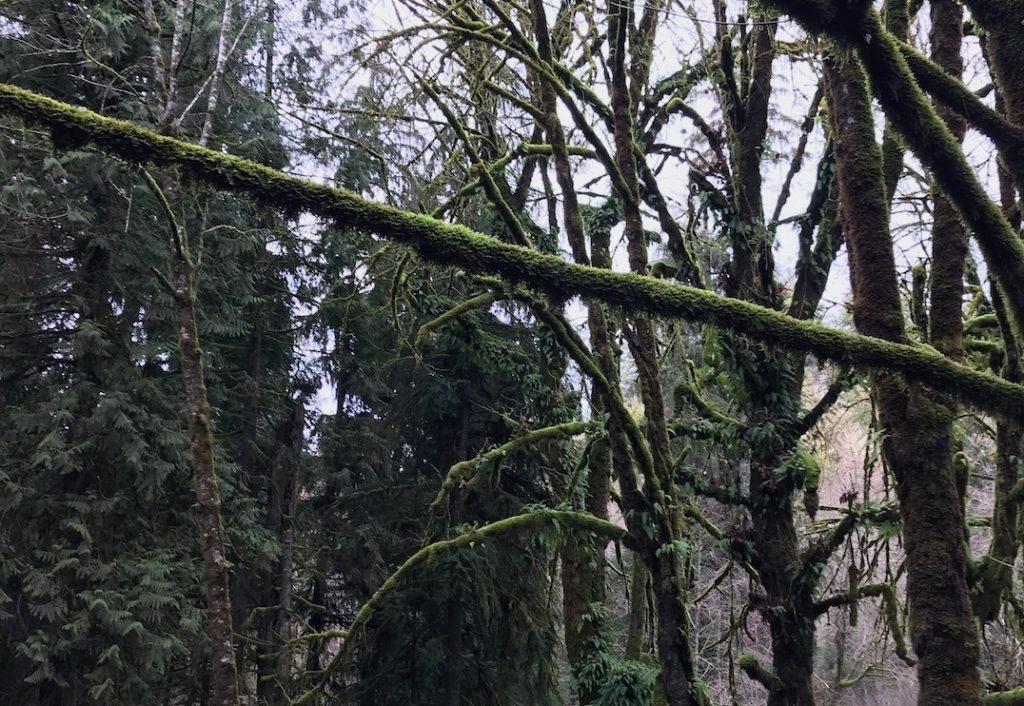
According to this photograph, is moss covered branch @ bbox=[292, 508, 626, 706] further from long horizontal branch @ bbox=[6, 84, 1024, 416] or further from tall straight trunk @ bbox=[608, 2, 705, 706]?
long horizontal branch @ bbox=[6, 84, 1024, 416]

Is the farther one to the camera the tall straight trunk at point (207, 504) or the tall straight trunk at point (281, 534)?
the tall straight trunk at point (281, 534)

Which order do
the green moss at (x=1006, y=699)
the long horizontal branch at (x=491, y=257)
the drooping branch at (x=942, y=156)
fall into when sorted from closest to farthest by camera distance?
1. the long horizontal branch at (x=491, y=257)
2. the drooping branch at (x=942, y=156)
3. the green moss at (x=1006, y=699)

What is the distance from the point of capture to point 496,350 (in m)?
7.85

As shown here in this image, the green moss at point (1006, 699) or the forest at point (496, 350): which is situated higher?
the forest at point (496, 350)

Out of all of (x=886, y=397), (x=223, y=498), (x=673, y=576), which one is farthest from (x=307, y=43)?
(x=886, y=397)

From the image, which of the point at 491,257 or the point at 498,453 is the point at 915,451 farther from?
the point at 498,453

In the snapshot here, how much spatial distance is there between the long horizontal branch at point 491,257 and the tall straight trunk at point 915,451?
24.8 inches

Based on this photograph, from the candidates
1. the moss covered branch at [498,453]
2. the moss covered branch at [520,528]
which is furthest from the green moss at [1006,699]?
the moss covered branch at [498,453]

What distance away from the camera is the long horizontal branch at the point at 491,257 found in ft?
5.66

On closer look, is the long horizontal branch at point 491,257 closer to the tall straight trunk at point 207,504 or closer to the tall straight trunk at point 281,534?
the tall straight trunk at point 207,504

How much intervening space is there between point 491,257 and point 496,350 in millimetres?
5705

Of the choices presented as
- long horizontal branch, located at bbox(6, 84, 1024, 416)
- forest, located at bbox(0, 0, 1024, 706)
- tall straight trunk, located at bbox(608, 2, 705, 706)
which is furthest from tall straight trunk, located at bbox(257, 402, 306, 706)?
long horizontal branch, located at bbox(6, 84, 1024, 416)

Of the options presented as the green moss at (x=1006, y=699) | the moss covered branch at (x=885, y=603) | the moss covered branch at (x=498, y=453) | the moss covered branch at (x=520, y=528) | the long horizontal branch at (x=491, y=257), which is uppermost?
the moss covered branch at (x=498, y=453)

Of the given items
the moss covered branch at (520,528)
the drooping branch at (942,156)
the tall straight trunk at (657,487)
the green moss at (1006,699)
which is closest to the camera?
the drooping branch at (942,156)
